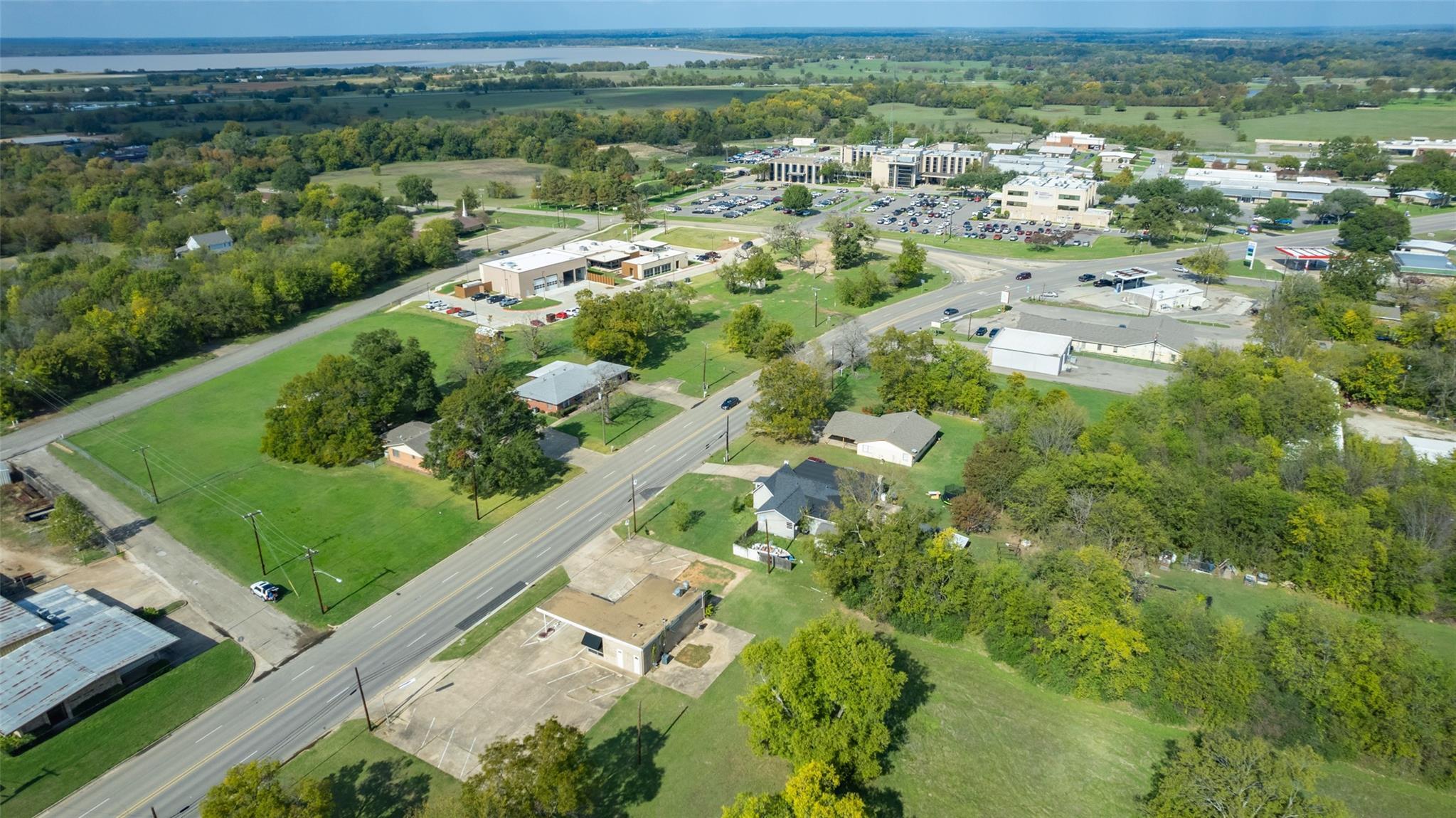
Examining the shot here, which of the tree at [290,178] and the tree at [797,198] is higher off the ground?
the tree at [290,178]

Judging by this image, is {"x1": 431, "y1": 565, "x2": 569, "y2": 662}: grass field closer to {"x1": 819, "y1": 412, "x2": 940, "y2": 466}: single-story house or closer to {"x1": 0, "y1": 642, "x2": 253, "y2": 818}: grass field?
{"x1": 0, "y1": 642, "x2": 253, "y2": 818}: grass field

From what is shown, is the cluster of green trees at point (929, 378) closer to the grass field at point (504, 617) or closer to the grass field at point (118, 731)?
the grass field at point (504, 617)

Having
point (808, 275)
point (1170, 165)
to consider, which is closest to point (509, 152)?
point (808, 275)

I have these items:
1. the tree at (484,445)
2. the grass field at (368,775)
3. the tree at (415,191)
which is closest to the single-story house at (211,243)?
the tree at (415,191)

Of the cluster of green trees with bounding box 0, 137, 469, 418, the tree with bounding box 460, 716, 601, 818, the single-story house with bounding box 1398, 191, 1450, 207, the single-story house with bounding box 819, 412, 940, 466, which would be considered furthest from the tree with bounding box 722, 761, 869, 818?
the single-story house with bounding box 1398, 191, 1450, 207

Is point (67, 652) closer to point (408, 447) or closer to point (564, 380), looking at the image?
point (408, 447)

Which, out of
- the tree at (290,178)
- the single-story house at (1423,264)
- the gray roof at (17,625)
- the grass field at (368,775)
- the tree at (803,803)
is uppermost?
the tree at (290,178)
